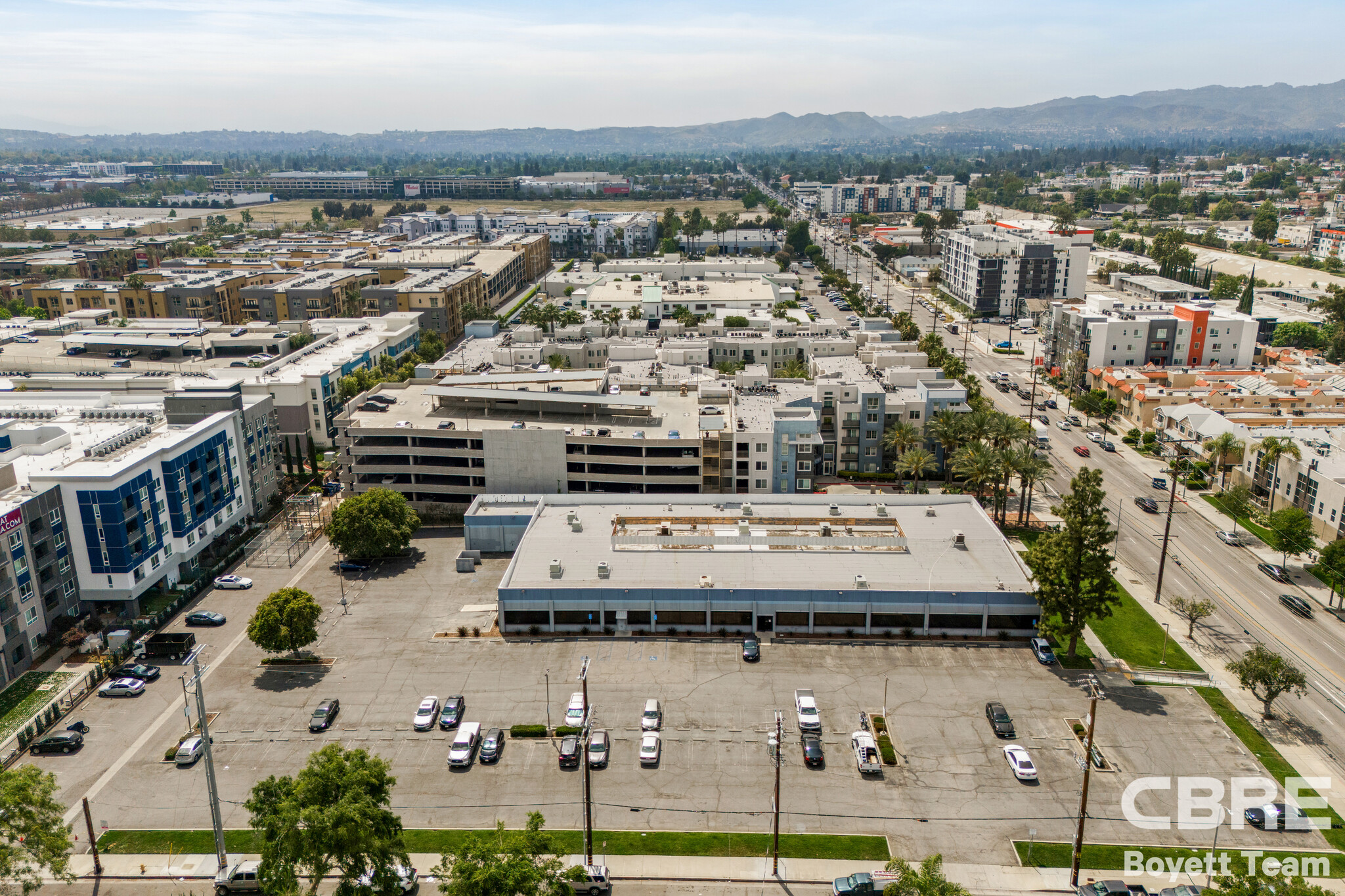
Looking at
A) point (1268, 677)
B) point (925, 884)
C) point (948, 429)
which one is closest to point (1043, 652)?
point (1268, 677)

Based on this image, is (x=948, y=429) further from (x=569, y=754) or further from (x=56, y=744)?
(x=56, y=744)

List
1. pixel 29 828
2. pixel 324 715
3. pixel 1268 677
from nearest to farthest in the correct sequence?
pixel 29 828 < pixel 1268 677 < pixel 324 715

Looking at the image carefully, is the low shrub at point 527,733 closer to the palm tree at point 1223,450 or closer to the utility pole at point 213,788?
the utility pole at point 213,788

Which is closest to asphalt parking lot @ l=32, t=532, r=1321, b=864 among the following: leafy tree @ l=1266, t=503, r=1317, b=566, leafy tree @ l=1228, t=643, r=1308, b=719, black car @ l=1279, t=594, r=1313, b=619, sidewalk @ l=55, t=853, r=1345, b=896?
sidewalk @ l=55, t=853, r=1345, b=896

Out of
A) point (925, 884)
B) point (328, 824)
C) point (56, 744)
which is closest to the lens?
point (925, 884)

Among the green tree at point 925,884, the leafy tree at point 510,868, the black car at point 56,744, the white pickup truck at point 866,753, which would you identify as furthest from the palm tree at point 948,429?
the black car at point 56,744

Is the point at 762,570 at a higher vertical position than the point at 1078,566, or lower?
lower
